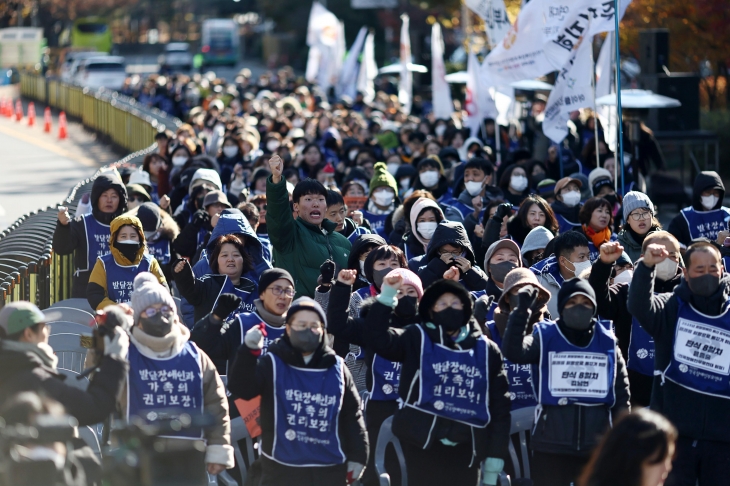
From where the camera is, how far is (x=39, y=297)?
10172 millimetres

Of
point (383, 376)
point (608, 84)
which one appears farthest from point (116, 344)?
point (608, 84)

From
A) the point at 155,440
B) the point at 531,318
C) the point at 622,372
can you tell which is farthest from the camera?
the point at 531,318

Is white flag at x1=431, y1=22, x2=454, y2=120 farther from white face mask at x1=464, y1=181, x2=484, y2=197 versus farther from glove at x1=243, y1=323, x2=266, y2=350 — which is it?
glove at x1=243, y1=323, x2=266, y2=350

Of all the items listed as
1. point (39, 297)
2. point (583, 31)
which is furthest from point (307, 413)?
point (583, 31)

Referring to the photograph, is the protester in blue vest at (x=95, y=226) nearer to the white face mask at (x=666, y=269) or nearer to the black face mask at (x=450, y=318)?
the black face mask at (x=450, y=318)

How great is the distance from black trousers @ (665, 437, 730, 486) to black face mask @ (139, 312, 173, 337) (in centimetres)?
271

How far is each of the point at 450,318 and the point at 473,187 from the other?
5.82 meters

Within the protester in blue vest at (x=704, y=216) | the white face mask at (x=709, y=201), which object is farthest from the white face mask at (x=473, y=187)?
the white face mask at (x=709, y=201)

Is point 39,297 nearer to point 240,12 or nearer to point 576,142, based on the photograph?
point 576,142

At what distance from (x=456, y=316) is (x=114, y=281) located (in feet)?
9.87

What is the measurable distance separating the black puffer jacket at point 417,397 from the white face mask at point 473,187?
5.68 m

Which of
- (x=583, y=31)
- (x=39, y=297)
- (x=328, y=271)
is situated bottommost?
(x=39, y=297)

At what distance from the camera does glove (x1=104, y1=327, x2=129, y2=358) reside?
233 inches

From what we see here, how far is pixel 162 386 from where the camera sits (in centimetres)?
622
